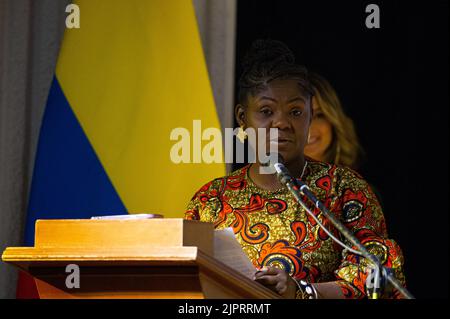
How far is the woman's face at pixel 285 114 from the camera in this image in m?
2.94

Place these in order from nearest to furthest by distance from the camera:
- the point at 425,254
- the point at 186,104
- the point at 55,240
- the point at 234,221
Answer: the point at 55,240, the point at 234,221, the point at 425,254, the point at 186,104

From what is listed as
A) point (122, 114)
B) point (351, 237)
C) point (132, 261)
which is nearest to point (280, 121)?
point (351, 237)

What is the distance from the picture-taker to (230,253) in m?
2.37

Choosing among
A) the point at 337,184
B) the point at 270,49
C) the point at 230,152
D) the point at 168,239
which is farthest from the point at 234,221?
the point at 230,152

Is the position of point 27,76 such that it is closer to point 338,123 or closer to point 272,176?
point 338,123

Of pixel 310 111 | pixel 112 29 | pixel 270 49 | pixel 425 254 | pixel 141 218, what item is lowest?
pixel 425 254

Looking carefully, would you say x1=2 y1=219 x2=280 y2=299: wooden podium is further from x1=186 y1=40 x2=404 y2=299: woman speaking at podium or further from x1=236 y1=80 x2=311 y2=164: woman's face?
x1=236 y1=80 x2=311 y2=164: woman's face

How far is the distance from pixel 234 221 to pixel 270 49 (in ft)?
2.22

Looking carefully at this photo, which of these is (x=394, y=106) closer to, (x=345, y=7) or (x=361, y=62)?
(x=361, y=62)

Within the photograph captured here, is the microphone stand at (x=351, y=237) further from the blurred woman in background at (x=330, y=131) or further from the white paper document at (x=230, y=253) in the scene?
the blurred woman in background at (x=330, y=131)

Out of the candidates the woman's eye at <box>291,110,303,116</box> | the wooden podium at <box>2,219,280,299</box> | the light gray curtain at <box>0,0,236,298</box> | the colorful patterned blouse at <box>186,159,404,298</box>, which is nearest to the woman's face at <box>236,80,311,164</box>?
the woman's eye at <box>291,110,303,116</box>

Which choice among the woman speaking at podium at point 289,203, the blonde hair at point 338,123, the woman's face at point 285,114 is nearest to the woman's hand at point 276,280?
the woman speaking at podium at point 289,203

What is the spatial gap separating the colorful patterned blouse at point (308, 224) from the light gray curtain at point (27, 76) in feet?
4.35

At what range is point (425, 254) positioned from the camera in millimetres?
3873
